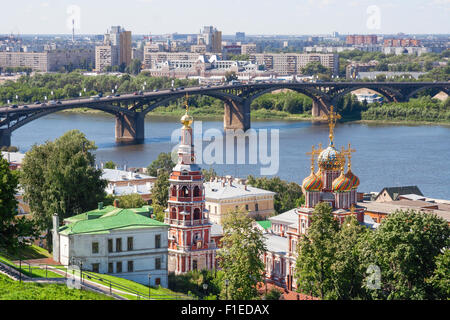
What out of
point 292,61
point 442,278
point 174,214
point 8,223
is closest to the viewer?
point 442,278

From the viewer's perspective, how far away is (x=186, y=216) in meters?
14.5

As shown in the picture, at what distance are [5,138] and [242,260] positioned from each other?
68.4 ft

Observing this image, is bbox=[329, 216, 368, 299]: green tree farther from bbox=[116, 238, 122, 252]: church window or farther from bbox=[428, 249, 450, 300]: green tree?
bbox=[116, 238, 122, 252]: church window

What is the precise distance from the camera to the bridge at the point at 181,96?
34094 millimetres

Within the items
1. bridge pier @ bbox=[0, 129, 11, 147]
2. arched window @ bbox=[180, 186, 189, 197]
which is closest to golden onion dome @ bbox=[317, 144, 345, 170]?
arched window @ bbox=[180, 186, 189, 197]

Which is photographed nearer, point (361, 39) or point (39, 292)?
point (39, 292)

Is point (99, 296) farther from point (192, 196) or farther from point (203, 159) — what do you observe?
point (203, 159)

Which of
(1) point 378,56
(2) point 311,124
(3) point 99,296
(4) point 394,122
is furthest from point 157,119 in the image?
(1) point 378,56

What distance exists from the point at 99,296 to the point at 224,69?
219 ft

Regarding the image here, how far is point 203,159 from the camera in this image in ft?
94.3

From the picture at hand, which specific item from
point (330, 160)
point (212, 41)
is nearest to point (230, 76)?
point (212, 41)

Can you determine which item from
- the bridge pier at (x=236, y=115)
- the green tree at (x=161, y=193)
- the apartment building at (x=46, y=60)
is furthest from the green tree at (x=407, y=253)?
the apartment building at (x=46, y=60)

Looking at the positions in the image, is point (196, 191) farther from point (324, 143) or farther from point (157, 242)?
point (324, 143)

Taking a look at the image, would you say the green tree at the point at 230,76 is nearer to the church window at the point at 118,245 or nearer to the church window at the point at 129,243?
the church window at the point at 129,243
